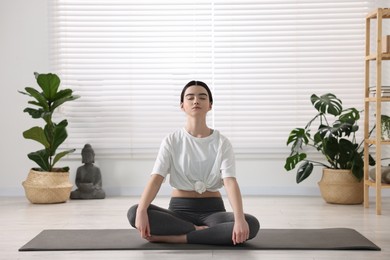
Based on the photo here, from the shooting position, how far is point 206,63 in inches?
224

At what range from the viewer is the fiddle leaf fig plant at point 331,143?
16.5ft

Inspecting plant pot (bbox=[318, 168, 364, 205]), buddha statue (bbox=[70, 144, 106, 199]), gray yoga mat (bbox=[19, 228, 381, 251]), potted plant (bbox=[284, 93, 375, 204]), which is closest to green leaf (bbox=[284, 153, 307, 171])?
potted plant (bbox=[284, 93, 375, 204])

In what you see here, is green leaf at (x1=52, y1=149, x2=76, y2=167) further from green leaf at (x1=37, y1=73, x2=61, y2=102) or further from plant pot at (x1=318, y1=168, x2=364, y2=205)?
plant pot at (x1=318, y1=168, x2=364, y2=205)

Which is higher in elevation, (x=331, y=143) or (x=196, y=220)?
(x=331, y=143)

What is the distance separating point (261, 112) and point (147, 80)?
3.25 ft

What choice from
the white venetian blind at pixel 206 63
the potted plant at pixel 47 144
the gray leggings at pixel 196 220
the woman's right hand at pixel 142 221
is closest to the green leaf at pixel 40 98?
the potted plant at pixel 47 144

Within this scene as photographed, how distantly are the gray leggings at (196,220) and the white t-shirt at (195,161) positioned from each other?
3.3 inches

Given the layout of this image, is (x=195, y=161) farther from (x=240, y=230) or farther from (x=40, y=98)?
(x=40, y=98)

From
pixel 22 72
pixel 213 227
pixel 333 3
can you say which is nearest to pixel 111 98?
pixel 22 72

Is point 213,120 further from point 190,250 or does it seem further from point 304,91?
point 190,250

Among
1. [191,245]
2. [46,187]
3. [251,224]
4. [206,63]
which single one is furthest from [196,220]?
[206,63]

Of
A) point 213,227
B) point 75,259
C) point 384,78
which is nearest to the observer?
point 75,259

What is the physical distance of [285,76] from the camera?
224 inches

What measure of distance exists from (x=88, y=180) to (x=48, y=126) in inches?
22.9
